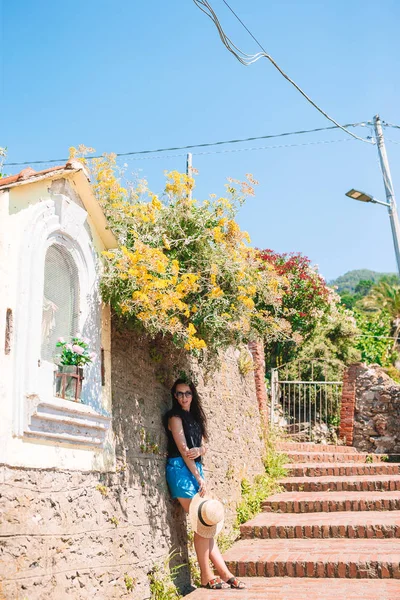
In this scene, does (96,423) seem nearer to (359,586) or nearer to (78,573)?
(78,573)

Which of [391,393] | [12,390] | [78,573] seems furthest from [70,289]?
[391,393]

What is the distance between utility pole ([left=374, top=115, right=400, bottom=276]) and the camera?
1047cm

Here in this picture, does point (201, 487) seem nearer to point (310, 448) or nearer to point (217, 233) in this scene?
point (217, 233)

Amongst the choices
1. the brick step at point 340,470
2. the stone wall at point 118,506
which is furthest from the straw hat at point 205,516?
the brick step at point 340,470

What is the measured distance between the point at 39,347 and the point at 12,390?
1.42ft

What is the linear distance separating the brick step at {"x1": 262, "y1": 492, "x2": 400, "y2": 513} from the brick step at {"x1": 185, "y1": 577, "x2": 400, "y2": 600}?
2.30m

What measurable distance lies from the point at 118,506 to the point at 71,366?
4.00 ft

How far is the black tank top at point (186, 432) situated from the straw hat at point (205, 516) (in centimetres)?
55

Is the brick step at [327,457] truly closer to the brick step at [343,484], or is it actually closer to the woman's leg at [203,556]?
the brick step at [343,484]

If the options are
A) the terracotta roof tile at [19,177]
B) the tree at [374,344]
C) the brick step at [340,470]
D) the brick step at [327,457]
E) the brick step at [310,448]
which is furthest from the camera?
the tree at [374,344]

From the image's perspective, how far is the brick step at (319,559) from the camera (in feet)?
20.3

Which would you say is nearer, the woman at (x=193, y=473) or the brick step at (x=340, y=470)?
the woman at (x=193, y=473)

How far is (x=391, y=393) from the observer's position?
13.1 metres

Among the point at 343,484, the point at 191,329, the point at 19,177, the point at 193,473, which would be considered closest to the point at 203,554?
the point at 193,473
